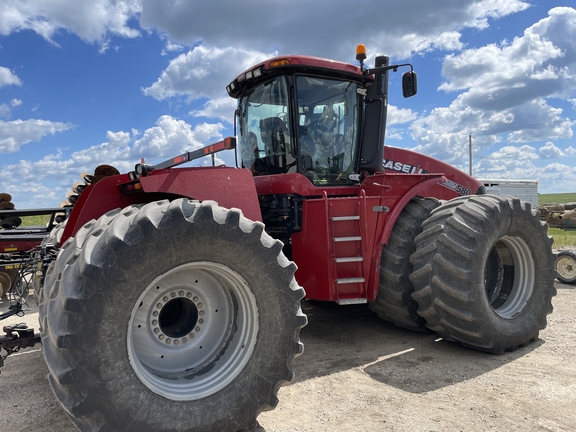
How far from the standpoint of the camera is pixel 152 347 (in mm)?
3043

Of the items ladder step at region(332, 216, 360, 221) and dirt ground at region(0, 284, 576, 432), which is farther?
ladder step at region(332, 216, 360, 221)

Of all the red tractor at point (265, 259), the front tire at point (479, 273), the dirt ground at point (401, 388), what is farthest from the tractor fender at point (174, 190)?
the front tire at point (479, 273)

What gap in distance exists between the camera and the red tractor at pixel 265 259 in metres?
2.64

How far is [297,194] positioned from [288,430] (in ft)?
7.75

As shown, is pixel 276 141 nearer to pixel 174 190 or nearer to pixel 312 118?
pixel 312 118

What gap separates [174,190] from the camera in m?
3.61

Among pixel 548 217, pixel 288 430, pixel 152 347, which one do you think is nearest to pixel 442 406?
pixel 288 430

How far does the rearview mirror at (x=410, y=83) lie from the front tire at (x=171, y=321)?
3.04m

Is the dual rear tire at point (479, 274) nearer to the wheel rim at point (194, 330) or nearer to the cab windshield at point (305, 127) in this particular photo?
the cab windshield at point (305, 127)

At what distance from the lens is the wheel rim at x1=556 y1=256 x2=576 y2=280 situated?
8179 mm

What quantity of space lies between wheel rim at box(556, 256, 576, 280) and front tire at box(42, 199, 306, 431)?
7126 mm

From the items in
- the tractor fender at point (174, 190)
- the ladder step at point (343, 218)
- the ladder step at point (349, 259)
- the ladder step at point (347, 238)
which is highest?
the tractor fender at point (174, 190)

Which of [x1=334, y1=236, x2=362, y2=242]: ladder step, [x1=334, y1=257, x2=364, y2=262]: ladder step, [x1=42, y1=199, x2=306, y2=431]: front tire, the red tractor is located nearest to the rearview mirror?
the red tractor

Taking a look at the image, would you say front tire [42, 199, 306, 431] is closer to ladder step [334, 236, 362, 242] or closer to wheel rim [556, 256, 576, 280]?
ladder step [334, 236, 362, 242]
